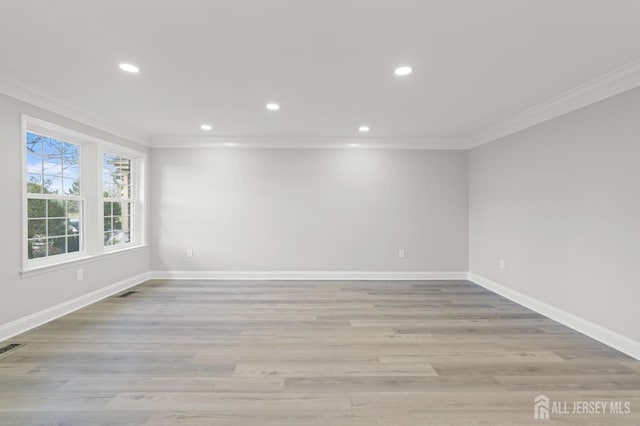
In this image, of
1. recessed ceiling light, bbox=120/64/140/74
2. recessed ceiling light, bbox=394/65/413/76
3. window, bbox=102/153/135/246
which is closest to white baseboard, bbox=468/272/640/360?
recessed ceiling light, bbox=394/65/413/76

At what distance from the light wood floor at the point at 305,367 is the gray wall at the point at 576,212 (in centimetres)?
42

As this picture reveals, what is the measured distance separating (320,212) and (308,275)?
1.11 m

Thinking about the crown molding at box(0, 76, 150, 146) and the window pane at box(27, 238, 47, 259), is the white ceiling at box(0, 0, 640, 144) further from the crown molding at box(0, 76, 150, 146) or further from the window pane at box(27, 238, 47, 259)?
the window pane at box(27, 238, 47, 259)

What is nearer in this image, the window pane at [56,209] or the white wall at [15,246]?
the white wall at [15,246]

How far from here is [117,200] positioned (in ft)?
14.9

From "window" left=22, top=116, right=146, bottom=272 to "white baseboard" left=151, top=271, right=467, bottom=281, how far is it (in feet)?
2.86

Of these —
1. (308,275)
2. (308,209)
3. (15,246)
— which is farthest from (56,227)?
(308,275)

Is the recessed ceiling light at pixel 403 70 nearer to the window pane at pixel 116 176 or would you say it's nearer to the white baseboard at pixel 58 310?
the window pane at pixel 116 176

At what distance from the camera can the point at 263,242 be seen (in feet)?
17.1

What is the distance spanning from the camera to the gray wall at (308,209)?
516 centimetres

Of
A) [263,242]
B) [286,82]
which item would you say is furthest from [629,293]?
[263,242]

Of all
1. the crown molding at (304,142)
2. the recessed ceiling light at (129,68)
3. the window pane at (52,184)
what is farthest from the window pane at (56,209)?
the recessed ceiling light at (129,68)

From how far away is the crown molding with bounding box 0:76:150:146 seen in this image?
2826 millimetres

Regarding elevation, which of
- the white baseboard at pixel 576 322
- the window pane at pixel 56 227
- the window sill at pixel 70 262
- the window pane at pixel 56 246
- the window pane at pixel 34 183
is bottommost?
the white baseboard at pixel 576 322
